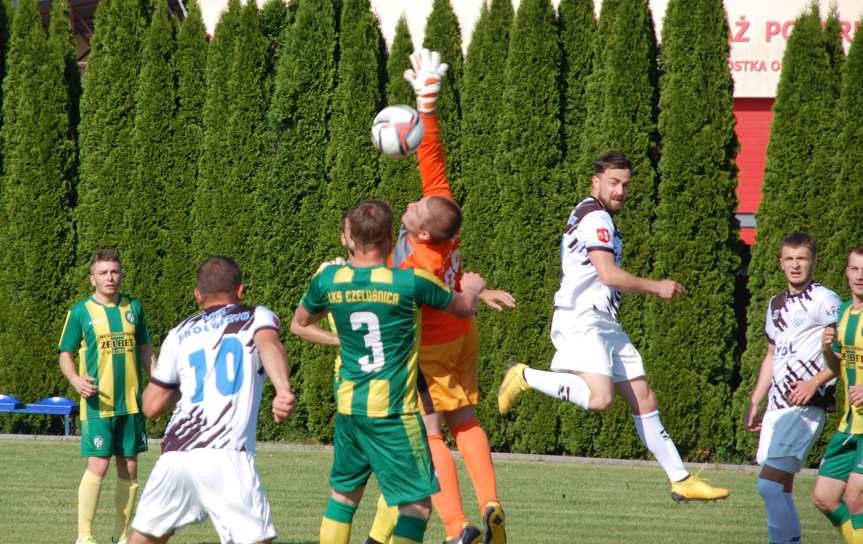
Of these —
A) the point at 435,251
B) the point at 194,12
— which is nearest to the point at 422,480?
the point at 435,251

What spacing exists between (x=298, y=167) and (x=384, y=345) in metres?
8.28

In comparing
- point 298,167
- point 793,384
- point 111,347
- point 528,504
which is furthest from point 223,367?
point 298,167

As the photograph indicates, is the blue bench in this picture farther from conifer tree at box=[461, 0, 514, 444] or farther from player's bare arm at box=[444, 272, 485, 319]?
player's bare arm at box=[444, 272, 485, 319]

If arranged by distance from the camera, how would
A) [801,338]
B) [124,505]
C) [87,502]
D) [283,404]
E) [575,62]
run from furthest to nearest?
[575,62]
[124,505]
[87,502]
[801,338]
[283,404]

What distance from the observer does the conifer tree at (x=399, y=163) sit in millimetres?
13312

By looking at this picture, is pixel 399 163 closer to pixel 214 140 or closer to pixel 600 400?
pixel 214 140

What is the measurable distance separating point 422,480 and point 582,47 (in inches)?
328

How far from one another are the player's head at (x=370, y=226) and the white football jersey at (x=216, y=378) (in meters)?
0.55

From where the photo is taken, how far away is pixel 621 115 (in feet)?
41.5

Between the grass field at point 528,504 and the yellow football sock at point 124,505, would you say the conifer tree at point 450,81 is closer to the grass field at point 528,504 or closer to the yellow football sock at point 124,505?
the grass field at point 528,504

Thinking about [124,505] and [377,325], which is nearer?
[377,325]

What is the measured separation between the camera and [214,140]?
1383 centimetres

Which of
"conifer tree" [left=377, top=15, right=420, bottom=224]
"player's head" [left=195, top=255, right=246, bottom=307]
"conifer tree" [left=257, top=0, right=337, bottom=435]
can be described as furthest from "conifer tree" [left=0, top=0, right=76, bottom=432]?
"player's head" [left=195, top=255, right=246, bottom=307]

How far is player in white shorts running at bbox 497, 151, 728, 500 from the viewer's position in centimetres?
705
